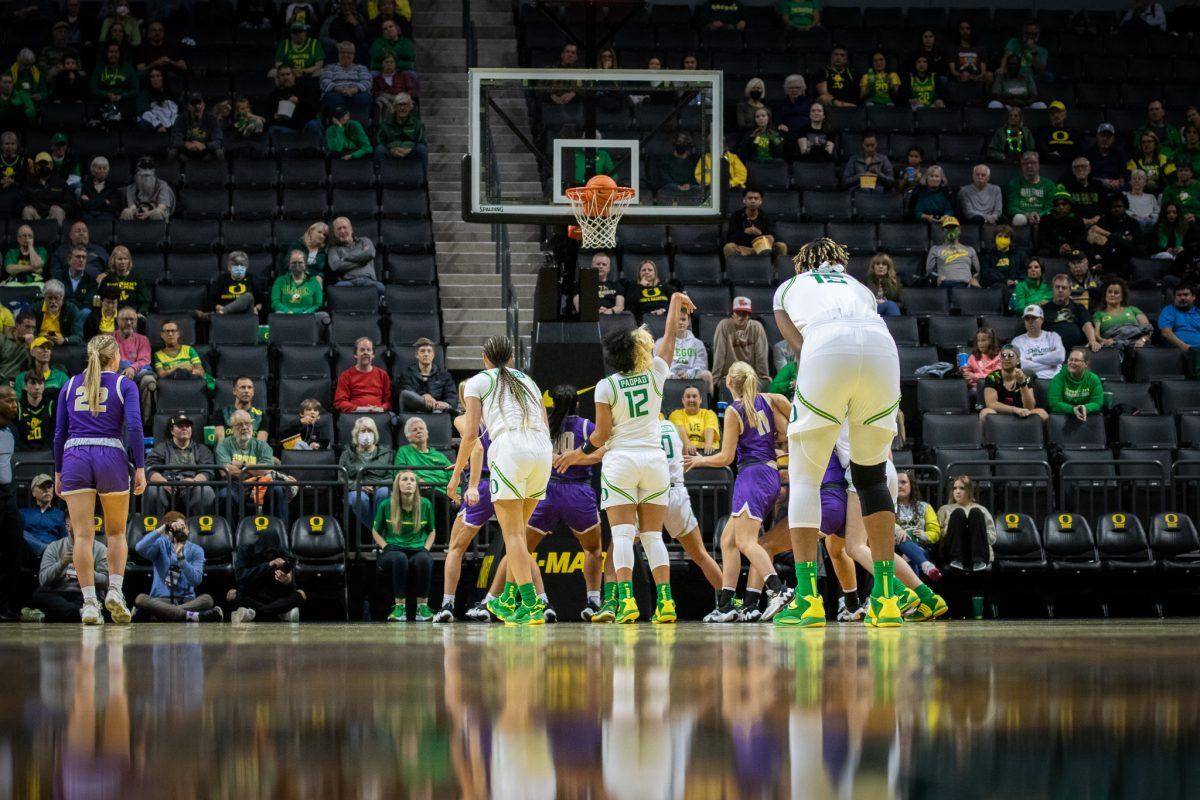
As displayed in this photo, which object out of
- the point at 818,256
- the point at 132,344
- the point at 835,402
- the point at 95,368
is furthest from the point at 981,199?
the point at 835,402

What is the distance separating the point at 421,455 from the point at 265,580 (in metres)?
1.75

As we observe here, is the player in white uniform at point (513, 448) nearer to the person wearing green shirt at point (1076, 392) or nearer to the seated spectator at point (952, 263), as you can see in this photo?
the person wearing green shirt at point (1076, 392)

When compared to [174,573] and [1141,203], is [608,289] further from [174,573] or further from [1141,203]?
[1141,203]

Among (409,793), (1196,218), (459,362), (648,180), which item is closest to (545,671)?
(409,793)

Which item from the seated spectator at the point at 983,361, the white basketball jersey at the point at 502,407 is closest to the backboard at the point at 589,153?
the white basketball jersey at the point at 502,407

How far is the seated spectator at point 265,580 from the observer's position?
472 inches

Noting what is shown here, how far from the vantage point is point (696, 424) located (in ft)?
42.1

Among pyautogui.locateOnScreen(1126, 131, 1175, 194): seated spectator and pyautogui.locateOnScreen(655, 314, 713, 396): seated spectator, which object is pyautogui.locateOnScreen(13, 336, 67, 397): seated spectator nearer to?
pyautogui.locateOnScreen(655, 314, 713, 396): seated spectator

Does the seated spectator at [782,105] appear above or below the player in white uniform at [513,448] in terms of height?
above

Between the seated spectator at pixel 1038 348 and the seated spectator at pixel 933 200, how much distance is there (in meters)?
2.57

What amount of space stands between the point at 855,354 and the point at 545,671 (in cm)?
268

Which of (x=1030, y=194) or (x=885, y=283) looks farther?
(x=1030, y=194)

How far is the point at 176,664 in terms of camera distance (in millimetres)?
4844

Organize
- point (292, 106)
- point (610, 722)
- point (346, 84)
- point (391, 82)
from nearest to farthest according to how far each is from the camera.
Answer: point (610, 722), point (292, 106), point (346, 84), point (391, 82)
